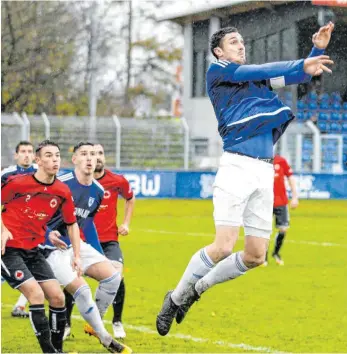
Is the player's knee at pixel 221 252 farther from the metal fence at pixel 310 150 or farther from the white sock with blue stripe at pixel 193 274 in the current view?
the metal fence at pixel 310 150

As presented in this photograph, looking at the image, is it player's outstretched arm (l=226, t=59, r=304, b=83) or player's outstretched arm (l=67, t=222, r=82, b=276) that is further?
player's outstretched arm (l=67, t=222, r=82, b=276)

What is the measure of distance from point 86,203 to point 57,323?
117 cm

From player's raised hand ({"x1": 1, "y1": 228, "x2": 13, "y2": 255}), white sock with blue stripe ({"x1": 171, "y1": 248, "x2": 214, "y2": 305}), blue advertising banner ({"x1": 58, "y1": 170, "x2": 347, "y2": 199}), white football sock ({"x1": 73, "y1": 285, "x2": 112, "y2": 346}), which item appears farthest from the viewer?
blue advertising banner ({"x1": 58, "y1": 170, "x2": 347, "y2": 199})

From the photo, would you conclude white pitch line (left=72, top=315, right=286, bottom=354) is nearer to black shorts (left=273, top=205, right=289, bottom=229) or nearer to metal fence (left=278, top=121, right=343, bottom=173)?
black shorts (left=273, top=205, right=289, bottom=229)

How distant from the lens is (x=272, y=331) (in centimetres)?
988

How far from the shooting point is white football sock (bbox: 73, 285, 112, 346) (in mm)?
8703

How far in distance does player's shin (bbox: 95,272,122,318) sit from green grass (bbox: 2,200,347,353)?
38 centimetres

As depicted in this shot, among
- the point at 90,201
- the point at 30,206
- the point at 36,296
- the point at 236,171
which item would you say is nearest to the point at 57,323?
the point at 36,296

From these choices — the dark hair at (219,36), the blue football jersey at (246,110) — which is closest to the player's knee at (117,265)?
the blue football jersey at (246,110)

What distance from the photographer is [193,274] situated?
7.02m

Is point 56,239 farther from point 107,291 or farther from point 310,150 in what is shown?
→ point 310,150

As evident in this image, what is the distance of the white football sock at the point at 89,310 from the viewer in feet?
28.6

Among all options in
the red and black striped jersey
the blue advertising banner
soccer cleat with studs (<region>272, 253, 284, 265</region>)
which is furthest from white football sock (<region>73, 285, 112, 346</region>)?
the blue advertising banner

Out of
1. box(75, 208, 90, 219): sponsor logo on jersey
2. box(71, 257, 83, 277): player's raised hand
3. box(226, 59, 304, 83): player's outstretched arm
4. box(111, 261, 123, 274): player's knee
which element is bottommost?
box(111, 261, 123, 274): player's knee
